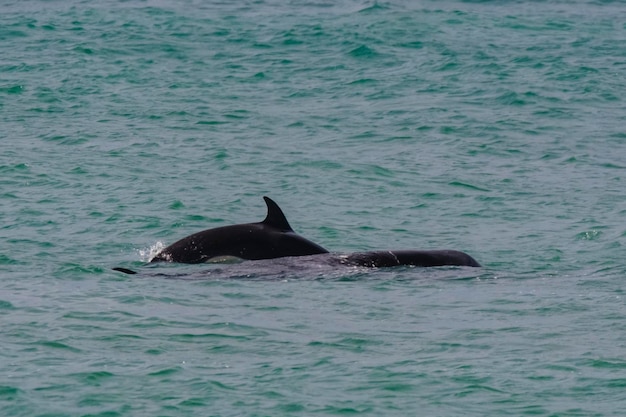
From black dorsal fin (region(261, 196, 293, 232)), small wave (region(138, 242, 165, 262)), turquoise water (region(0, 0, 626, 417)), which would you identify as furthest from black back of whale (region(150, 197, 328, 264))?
small wave (region(138, 242, 165, 262))

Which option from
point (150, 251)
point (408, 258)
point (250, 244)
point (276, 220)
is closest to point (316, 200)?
point (150, 251)

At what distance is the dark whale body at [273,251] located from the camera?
1859 cm

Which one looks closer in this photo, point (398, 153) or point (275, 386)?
point (275, 386)

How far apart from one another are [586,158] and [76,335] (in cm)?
1679

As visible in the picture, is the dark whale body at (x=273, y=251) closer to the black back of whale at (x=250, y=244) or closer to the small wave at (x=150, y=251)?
the black back of whale at (x=250, y=244)

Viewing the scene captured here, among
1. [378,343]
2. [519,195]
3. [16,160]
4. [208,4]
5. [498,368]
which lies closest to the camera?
[498,368]

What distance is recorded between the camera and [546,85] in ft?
121

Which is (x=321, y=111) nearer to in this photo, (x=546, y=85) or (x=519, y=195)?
→ (x=546, y=85)

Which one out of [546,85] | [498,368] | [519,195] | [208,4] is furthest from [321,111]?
[498,368]

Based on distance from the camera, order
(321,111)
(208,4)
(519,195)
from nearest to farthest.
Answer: (519,195), (321,111), (208,4)

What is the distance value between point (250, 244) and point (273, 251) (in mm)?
341

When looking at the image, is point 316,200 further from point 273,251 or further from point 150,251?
point 273,251

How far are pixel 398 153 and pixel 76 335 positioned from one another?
15.4 m

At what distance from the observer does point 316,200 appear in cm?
2489
